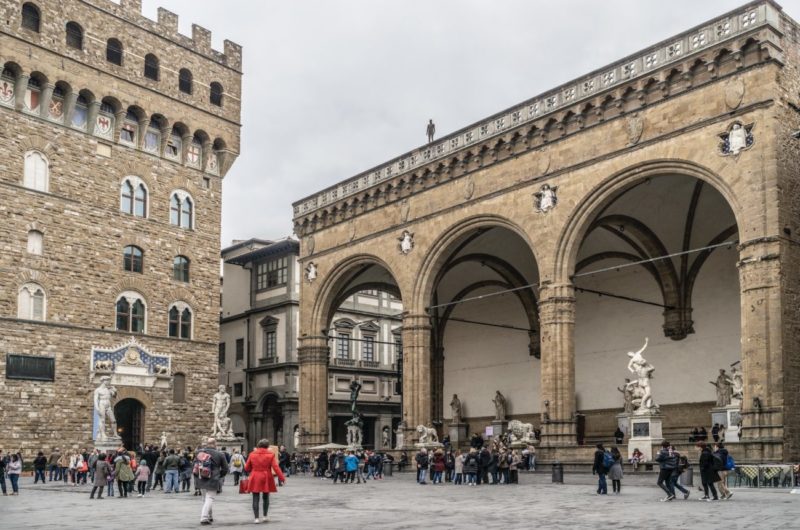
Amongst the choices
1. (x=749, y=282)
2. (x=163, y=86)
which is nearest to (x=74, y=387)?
(x=163, y=86)

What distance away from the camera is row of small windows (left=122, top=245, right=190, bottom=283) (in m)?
40.1

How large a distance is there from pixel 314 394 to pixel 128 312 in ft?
29.5

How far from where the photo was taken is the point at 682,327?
32.5 m

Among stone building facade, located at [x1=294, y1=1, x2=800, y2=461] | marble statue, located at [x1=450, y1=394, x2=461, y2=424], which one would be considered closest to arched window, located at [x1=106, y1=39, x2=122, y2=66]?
stone building facade, located at [x1=294, y1=1, x2=800, y2=461]

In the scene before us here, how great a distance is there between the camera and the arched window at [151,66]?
41.4 meters

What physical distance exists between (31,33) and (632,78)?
23.8m

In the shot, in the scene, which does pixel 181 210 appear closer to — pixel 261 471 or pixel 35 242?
pixel 35 242

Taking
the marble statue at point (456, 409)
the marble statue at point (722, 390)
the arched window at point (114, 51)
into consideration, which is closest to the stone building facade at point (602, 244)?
the marble statue at point (456, 409)

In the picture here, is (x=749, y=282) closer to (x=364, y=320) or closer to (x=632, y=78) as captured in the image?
(x=632, y=78)

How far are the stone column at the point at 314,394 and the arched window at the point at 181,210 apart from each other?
892 centimetres

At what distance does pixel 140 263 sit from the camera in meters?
40.6

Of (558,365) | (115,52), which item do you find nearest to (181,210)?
(115,52)

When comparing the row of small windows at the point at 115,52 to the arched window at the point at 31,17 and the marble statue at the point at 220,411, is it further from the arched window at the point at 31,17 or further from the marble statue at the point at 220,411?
the marble statue at the point at 220,411

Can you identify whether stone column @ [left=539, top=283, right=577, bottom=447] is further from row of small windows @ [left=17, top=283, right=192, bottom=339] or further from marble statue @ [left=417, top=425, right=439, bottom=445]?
row of small windows @ [left=17, top=283, right=192, bottom=339]
